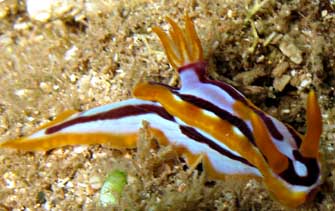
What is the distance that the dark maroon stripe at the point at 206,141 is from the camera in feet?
9.52

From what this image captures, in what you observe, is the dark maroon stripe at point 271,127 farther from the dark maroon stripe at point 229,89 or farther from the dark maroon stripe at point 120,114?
the dark maroon stripe at point 120,114

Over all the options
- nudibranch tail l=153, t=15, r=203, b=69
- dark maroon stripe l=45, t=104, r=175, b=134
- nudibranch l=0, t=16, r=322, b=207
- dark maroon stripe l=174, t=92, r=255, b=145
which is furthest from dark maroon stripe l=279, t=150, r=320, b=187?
nudibranch tail l=153, t=15, r=203, b=69

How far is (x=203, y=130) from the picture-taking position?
2.97 meters

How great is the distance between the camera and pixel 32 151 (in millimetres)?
3607

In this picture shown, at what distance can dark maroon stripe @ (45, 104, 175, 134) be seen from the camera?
320 cm

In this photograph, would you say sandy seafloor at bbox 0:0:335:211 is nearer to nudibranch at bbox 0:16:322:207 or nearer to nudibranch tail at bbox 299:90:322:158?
nudibranch at bbox 0:16:322:207

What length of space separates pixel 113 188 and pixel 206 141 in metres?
0.74

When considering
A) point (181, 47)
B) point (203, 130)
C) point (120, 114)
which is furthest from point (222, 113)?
point (120, 114)

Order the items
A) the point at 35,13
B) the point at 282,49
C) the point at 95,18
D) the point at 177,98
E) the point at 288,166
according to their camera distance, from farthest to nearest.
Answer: the point at 35,13 < the point at 95,18 < the point at 282,49 < the point at 177,98 < the point at 288,166

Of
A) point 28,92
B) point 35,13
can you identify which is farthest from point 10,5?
point 28,92

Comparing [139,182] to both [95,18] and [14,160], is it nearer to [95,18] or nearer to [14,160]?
[14,160]

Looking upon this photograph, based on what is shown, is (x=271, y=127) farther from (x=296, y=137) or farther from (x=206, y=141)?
(x=206, y=141)

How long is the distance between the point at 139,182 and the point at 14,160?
1.25 metres

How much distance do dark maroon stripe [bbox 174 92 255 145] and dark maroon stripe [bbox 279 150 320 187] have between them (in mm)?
290
